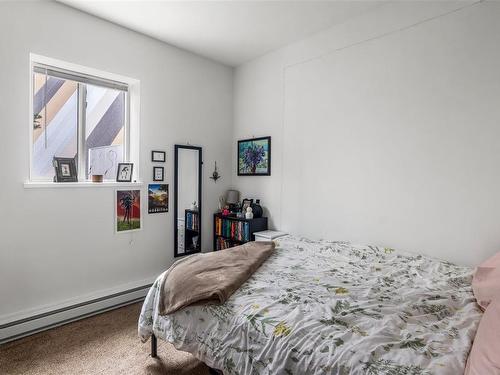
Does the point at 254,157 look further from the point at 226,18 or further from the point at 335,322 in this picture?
the point at 335,322

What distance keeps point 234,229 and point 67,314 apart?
1.80 metres

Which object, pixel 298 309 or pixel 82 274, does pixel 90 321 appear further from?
pixel 298 309

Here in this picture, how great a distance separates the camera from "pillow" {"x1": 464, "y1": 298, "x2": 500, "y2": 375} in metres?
0.87

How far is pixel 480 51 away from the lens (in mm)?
2135

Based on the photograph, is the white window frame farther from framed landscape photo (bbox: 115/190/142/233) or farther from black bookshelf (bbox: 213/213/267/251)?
black bookshelf (bbox: 213/213/267/251)

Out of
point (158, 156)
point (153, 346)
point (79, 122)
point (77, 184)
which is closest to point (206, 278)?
point (153, 346)

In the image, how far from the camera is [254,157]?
375cm

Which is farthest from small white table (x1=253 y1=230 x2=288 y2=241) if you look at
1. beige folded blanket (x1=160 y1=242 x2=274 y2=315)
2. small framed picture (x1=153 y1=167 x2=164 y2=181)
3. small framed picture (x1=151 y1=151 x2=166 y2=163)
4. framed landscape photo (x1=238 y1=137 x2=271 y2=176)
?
small framed picture (x1=151 y1=151 x2=166 y2=163)

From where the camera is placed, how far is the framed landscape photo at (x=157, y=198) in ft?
10.6

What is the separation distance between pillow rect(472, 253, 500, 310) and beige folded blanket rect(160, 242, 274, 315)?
125 cm

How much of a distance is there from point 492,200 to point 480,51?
1066mm

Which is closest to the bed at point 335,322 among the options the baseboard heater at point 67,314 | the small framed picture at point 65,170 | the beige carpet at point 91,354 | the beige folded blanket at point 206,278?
the beige folded blanket at point 206,278

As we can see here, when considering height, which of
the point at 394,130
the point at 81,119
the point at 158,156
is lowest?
the point at 158,156

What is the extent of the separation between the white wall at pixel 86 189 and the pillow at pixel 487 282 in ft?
9.15
